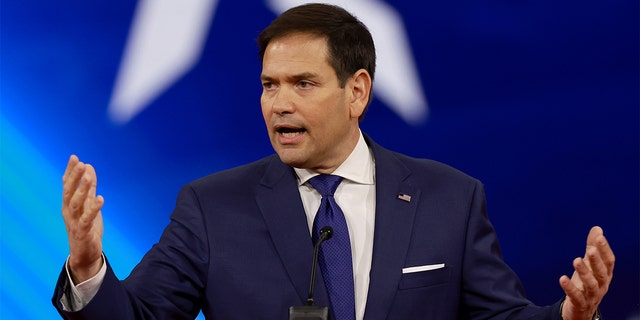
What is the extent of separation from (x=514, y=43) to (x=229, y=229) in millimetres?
1408

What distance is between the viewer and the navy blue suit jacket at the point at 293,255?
2408 millimetres

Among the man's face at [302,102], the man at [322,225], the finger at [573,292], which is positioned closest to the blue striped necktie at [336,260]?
the man at [322,225]

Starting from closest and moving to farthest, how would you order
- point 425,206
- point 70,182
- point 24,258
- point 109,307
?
1. point 70,182
2. point 109,307
3. point 425,206
4. point 24,258

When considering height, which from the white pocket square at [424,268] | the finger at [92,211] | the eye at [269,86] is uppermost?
the eye at [269,86]

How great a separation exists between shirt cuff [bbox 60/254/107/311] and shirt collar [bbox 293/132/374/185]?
0.67 metres

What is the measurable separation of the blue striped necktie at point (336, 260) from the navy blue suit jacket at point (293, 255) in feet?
0.13

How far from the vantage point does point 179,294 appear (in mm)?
2434

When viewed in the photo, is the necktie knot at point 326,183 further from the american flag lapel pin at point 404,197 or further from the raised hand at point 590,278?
the raised hand at point 590,278

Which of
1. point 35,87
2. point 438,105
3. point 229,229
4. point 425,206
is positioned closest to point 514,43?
point 438,105

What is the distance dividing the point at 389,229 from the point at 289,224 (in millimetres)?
250

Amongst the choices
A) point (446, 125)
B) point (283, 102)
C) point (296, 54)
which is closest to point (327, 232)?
point (283, 102)

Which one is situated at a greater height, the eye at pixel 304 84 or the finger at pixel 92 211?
the eye at pixel 304 84

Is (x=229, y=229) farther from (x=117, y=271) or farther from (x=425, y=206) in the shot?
(x=117, y=271)

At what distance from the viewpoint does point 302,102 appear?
2576mm
